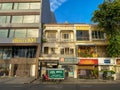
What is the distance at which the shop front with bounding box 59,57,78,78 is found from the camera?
113 ft

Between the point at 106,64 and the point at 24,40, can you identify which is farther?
the point at 24,40

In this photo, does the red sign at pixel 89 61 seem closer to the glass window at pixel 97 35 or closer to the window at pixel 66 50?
the window at pixel 66 50

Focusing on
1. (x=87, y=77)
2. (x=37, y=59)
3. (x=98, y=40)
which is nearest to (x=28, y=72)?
(x=37, y=59)

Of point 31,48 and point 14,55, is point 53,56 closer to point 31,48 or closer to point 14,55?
point 31,48

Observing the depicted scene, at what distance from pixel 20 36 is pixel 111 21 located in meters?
17.9

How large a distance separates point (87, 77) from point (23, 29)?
1596 cm

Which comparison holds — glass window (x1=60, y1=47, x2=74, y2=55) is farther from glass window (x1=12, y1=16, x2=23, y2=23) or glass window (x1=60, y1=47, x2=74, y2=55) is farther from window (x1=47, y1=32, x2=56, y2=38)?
glass window (x1=12, y1=16, x2=23, y2=23)

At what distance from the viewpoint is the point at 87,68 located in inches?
1372

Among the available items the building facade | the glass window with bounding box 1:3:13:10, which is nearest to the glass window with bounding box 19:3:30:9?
the glass window with bounding box 1:3:13:10


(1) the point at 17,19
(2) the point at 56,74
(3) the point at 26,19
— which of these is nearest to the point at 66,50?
(2) the point at 56,74

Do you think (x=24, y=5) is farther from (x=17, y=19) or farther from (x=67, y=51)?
(x=67, y=51)

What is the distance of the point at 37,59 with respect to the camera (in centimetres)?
3447

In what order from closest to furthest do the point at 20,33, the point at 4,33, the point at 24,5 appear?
the point at 20,33
the point at 4,33
the point at 24,5

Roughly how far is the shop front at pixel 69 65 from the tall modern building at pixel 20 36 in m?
4.95
